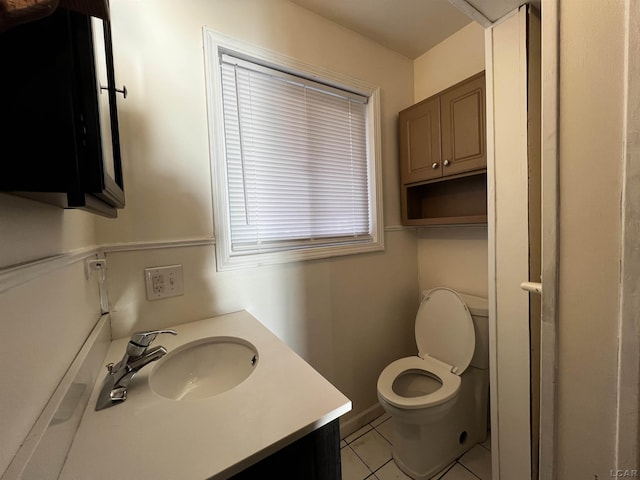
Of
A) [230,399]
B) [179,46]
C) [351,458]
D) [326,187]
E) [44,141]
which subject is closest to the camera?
[44,141]

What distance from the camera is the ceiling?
1371mm

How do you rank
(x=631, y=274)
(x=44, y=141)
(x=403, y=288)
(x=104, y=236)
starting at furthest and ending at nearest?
1. (x=403, y=288)
2. (x=104, y=236)
3. (x=631, y=274)
4. (x=44, y=141)

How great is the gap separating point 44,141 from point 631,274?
1.03 m

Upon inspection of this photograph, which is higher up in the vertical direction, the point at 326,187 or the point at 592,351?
the point at 326,187

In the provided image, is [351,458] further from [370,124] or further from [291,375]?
[370,124]

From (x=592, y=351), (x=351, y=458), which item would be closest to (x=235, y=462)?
(x=592, y=351)

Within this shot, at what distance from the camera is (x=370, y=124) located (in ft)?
5.52

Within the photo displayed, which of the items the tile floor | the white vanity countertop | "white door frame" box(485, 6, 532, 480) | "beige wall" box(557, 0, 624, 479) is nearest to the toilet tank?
"white door frame" box(485, 6, 532, 480)

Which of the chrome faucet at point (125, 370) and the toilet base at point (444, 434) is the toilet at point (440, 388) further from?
the chrome faucet at point (125, 370)

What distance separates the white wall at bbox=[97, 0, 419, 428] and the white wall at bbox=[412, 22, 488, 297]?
1.10 ft

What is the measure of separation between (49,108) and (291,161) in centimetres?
114

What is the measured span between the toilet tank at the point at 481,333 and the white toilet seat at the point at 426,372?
6.9 inches

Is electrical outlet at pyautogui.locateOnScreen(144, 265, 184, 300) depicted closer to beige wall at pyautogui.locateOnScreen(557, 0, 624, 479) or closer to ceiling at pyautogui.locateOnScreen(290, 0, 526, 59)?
beige wall at pyautogui.locateOnScreen(557, 0, 624, 479)

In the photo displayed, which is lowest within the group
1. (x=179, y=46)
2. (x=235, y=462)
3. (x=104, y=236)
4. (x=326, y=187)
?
(x=235, y=462)
